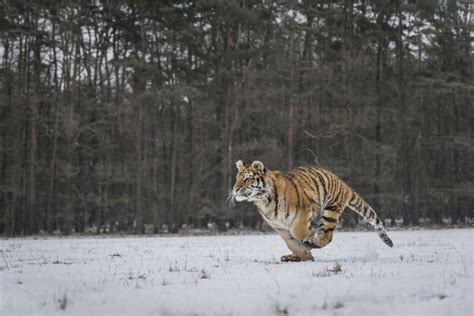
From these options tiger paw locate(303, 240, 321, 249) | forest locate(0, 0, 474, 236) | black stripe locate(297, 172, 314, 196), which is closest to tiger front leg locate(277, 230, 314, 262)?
tiger paw locate(303, 240, 321, 249)

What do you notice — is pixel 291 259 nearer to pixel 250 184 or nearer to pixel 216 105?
pixel 250 184

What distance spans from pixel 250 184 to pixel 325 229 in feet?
5.45

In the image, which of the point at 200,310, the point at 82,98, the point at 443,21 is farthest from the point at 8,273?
the point at 443,21

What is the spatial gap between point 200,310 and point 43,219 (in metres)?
31.1

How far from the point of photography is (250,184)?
9992mm

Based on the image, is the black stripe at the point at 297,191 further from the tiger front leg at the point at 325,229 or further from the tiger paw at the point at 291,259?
the tiger paw at the point at 291,259

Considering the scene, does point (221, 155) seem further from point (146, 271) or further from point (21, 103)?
point (146, 271)

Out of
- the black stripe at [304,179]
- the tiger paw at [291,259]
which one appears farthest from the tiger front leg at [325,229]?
the black stripe at [304,179]

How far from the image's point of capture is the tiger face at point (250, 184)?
991 centimetres

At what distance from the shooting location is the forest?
32.3 meters

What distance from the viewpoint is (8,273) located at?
910 centimetres

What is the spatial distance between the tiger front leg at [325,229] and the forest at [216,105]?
67.6ft

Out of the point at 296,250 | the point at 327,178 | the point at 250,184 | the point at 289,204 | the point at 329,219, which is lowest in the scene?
the point at 296,250

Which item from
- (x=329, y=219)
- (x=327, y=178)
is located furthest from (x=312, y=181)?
(x=329, y=219)
